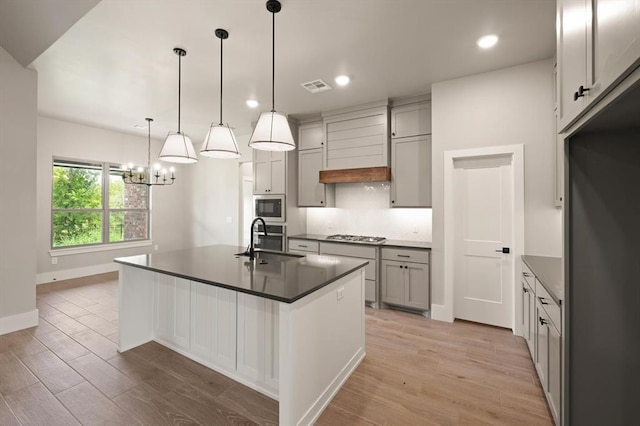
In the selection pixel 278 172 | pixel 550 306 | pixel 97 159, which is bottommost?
pixel 550 306

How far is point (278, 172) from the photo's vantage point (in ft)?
16.0

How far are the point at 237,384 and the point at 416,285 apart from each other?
2.42 m

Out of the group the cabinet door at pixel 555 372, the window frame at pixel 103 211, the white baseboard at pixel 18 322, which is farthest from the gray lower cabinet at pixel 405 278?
the window frame at pixel 103 211

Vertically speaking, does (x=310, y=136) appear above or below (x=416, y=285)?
above

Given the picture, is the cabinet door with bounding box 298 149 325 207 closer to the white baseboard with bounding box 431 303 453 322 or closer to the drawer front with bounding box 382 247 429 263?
the drawer front with bounding box 382 247 429 263

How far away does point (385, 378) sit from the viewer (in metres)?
2.33

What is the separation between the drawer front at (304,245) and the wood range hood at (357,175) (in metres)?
1.01

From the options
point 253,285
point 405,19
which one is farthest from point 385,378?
point 405,19

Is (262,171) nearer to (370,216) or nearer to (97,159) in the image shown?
(370,216)

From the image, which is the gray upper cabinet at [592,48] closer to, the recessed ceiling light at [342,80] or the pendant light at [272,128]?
the pendant light at [272,128]

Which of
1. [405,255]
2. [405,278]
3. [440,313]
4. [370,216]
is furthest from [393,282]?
[370,216]

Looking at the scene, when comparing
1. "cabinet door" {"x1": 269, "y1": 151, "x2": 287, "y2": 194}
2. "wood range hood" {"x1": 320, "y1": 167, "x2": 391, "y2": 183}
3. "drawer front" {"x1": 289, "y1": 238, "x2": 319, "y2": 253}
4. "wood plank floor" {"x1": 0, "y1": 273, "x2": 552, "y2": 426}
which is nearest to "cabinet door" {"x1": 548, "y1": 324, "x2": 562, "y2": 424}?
"wood plank floor" {"x1": 0, "y1": 273, "x2": 552, "y2": 426}

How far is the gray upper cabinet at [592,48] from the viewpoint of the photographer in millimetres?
838

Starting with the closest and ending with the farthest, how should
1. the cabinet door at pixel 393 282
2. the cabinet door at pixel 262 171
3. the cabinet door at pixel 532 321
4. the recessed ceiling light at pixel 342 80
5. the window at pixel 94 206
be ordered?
the cabinet door at pixel 532 321
the recessed ceiling light at pixel 342 80
the cabinet door at pixel 393 282
the cabinet door at pixel 262 171
the window at pixel 94 206
